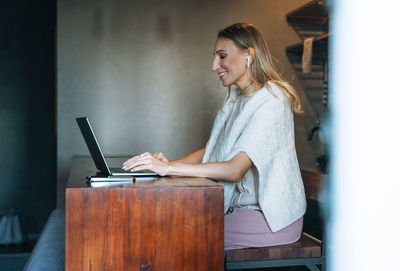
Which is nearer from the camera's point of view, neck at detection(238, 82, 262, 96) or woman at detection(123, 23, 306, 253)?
woman at detection(123, 23, 306, 253)

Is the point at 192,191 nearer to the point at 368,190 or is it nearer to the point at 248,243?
the point at 248,243

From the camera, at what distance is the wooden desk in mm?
1039

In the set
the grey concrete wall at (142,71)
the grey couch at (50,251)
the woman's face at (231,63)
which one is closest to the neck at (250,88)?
the woman's face at (231,63)

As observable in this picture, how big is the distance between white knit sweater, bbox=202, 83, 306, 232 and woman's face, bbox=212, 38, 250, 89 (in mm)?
174

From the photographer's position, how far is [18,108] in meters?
3.80

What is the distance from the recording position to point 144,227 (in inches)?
42.1

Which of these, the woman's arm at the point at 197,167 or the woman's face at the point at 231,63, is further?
the woman's face at the point at 231,63

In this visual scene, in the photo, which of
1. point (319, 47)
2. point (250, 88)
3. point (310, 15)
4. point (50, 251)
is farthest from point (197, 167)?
point (310, 15)

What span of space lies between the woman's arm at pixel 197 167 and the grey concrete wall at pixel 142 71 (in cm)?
174

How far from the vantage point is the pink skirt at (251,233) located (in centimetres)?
143

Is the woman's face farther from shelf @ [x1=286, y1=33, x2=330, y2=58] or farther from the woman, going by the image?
Answer: shelf @ [x1=286, y1=33, x2=330, y2=58]

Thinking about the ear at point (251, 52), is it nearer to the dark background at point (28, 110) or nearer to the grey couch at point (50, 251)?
the grey couch at point (50, 251)

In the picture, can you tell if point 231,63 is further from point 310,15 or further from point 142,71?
point 310,15

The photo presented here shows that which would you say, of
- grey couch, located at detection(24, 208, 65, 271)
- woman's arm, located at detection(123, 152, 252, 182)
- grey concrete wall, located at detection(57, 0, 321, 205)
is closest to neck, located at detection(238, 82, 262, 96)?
woman's arm, located at detection(123, 152, 252, 182)
